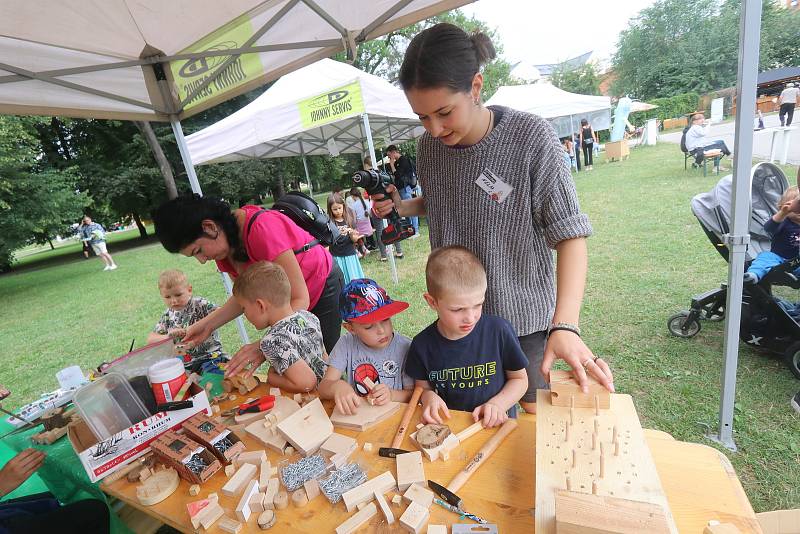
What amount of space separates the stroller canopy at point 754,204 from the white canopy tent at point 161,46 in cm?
274

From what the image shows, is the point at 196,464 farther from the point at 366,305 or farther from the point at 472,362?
the point at 472,362

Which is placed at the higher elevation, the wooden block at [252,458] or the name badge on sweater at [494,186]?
the name badge on sweater at [494,186]

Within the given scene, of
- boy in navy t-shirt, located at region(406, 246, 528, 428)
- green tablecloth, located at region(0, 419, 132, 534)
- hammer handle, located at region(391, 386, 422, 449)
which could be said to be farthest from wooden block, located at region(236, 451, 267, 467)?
green tablecloth, located at region(0, 419, 132, 534)

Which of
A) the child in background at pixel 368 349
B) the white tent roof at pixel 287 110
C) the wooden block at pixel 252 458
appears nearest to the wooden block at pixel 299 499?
the wooden block at pixel 252 458

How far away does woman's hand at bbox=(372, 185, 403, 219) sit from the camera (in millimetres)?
1819

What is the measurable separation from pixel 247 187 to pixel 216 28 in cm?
2226

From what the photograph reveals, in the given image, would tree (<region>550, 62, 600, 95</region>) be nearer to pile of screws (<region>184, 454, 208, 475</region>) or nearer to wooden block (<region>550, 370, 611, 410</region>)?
wooden block (<region>550, 370, 611, 410</region>)

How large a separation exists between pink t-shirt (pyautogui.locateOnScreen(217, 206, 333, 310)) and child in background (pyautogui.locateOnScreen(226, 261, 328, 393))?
0.53 ft

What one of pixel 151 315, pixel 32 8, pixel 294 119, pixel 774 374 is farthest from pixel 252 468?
pixel 151 315

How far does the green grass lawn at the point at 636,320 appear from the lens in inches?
102

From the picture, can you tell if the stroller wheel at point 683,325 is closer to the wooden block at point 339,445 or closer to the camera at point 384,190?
the camera at point 384,190

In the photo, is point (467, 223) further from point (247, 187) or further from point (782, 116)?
point (247, 187)

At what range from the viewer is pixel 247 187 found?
23.1 metres

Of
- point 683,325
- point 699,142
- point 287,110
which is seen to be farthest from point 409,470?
point 699,142
